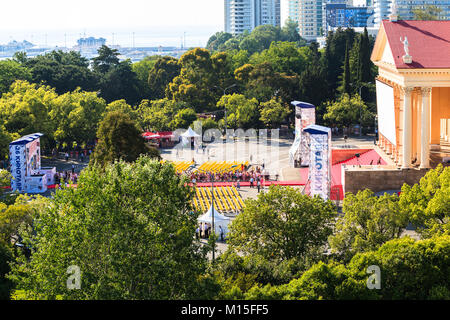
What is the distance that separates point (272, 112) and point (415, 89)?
30317 mm

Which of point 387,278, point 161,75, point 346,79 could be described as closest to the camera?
point 387,278

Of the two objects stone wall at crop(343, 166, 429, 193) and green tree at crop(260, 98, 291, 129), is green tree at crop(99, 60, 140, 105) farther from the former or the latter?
stone wall at crop(343, 166, 429, 193)

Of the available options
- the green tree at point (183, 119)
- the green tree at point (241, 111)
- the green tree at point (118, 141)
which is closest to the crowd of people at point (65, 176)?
the green tree at point (118, 141)

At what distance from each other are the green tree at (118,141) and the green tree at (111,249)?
23829 millimetres

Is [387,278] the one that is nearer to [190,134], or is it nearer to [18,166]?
[18,166]

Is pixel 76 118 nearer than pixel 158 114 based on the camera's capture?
Yes

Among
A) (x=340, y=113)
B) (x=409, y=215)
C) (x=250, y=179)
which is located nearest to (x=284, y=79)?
(x=340, y=113)

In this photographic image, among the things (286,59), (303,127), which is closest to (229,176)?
(303,127)

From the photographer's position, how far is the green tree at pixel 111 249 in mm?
25484

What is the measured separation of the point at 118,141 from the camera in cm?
5219

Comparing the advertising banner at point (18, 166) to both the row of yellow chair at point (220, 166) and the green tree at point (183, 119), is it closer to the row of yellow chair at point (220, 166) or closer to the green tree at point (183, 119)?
the row of yellow chair at point (220, 166)

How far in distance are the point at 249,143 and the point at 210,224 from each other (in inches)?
1374

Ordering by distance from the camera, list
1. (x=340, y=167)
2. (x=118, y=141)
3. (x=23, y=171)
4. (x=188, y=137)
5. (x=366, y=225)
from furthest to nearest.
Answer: (x=188, y=137) < (x=340, y=167) < (x=23, y=171) < (x=118, y=141) < (x=366, y=225)

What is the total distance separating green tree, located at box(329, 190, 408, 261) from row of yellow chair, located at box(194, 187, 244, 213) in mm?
15017
